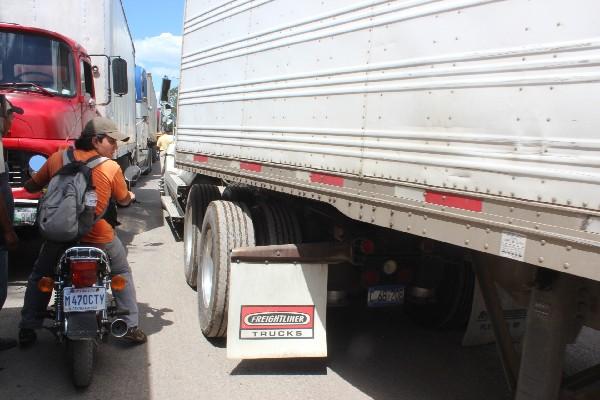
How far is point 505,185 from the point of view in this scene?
227cm

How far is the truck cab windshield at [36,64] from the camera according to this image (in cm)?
653

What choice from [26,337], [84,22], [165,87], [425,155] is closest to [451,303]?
[425,155]

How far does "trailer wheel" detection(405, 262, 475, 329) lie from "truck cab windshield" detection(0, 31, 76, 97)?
195 inches

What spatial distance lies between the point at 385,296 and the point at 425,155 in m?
1.74

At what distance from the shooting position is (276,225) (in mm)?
4312

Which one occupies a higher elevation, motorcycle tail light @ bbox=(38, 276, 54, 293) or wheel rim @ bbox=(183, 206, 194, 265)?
motorcycle tail light @ bbox=(38, 276, 54, 293)

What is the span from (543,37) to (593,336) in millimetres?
3958

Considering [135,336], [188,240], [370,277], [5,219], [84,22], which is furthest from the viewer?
[84,22]

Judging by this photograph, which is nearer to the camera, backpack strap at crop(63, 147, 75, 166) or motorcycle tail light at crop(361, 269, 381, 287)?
backpack strap at crop(63, 147, 75, 166)

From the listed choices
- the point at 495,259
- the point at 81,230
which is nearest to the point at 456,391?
the point at 495,259

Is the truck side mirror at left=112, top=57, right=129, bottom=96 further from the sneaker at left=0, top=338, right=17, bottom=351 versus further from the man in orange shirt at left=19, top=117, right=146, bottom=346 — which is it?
the sneaker at left=0, top=338, right=17, bottom=351

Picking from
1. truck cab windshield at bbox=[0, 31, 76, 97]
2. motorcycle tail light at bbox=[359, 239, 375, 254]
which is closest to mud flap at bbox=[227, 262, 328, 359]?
motorcycle tail light at bbox=[359, 239, 375, 254]

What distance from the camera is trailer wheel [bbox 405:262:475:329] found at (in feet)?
15.5

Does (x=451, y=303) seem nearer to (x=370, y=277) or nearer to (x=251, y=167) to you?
(x=370, y=277)
